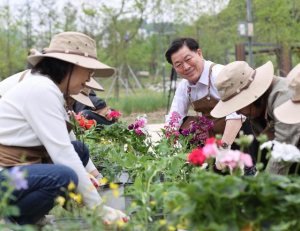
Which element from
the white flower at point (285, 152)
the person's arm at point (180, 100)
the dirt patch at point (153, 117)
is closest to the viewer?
the white flower at point (285, 152)

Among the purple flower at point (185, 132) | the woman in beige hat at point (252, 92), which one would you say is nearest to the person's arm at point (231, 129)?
the purple flower at point (185, 132)

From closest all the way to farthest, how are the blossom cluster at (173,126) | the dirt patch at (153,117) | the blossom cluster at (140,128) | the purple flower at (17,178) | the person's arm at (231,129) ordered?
the purple flower at (17,178) → the person's arm at (231,129) → the blossom cluster at (173,126) → the blossom cluster at (140,128) → the dirt patch at (153,117)

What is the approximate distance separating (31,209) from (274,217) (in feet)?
4.35

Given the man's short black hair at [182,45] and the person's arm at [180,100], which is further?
the person's arm at [180,100]

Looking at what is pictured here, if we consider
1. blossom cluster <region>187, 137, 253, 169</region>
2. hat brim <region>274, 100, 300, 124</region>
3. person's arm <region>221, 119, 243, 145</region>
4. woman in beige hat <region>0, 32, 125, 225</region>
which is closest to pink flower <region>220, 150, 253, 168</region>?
blossom cluster <region>187, 137, 253, 169</region>

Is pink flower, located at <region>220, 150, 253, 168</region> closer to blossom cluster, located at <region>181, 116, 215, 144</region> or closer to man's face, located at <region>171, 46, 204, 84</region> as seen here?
blossom cluster, located at <region>181, 116, 215, 144</region>

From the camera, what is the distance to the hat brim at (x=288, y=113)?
8.14 ft

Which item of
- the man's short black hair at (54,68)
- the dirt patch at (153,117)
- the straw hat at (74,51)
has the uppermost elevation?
the straw hat at (74,51)

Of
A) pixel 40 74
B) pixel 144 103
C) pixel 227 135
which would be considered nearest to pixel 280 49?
pixel 144 103

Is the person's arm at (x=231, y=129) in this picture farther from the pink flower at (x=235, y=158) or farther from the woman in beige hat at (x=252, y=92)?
the pink flower at (x=235, y=158)

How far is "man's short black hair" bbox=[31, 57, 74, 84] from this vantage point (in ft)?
9.61

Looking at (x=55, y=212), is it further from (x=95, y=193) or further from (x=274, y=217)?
(x=274, y=217)

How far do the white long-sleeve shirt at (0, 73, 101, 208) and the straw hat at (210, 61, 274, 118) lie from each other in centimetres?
74

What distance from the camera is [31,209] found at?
2.86 metres
